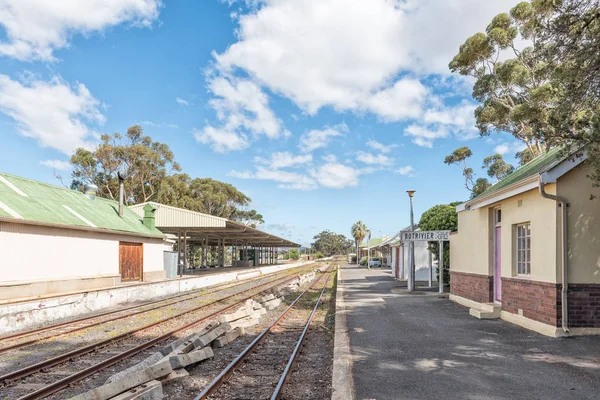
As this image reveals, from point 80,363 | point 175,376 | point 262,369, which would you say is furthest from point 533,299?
point 80,363

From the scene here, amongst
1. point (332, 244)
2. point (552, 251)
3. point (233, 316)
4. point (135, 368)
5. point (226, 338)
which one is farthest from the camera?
point (332, 244)

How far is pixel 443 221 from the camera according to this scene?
2047 cm

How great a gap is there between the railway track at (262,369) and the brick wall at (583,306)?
527cm

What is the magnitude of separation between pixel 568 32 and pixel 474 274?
23.6 ft

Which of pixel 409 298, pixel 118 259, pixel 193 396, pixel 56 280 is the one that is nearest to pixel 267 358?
pixel 193 396

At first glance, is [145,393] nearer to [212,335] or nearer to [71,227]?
[212,335]

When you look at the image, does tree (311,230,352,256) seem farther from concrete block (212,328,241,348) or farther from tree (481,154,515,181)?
concrete block (212,328,241,348)

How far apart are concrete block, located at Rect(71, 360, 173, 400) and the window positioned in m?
7.86

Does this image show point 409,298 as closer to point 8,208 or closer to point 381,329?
point 381,329

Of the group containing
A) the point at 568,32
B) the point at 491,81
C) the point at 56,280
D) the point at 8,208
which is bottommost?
the point at 56,280

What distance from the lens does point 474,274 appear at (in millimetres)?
13477

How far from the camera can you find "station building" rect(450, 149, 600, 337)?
8.78m

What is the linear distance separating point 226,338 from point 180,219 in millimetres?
22464

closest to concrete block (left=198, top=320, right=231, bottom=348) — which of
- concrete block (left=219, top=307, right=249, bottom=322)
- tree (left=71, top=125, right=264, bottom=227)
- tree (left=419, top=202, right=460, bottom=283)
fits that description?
concrete block (left=219, top=307, right=249, bottom=322)
